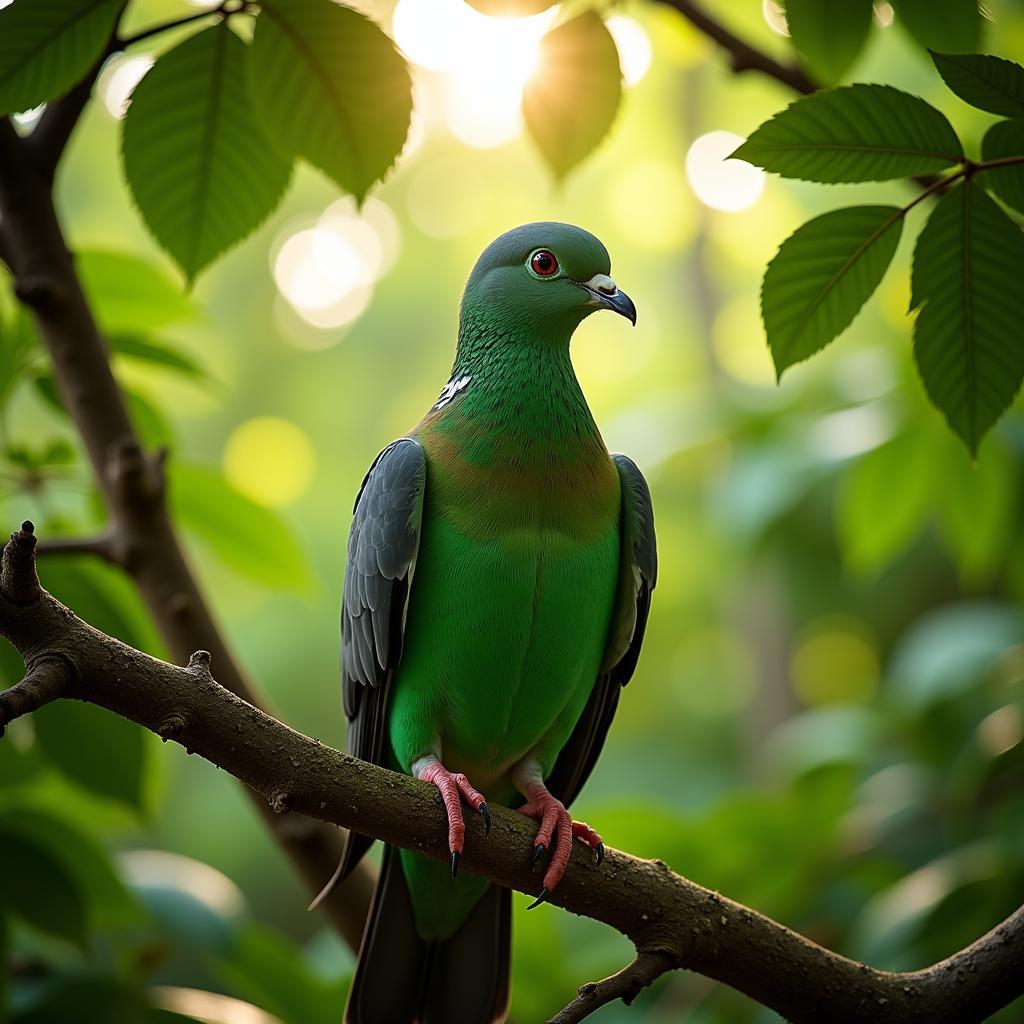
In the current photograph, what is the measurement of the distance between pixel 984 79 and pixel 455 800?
5.18ft

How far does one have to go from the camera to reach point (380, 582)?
8.72 feet

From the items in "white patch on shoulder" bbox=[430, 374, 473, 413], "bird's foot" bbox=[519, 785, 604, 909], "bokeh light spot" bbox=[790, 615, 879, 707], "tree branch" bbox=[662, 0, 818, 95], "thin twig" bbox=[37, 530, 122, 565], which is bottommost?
"bird's foot" bbox=[519, 785, 604, 909]

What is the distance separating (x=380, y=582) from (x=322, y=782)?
0.82m

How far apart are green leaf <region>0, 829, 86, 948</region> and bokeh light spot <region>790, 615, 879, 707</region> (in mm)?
7873

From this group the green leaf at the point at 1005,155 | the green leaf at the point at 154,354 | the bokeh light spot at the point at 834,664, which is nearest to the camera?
the green leaf at the point at 1005,155

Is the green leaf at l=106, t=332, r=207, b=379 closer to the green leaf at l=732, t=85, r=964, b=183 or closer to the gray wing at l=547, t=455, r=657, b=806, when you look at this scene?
the gray wing at l=547, t=455, r=657, b=806

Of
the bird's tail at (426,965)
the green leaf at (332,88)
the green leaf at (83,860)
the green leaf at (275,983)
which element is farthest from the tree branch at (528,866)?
the green leaf at (275,983)

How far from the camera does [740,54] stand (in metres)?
2.88

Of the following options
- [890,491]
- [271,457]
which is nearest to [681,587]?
[271,457]

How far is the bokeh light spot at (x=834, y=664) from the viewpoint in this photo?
9906mm

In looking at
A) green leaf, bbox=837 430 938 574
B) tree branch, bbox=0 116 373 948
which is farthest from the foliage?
green leaf, bbox=837 430 938 574

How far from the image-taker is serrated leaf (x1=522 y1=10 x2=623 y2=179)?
7.96ft

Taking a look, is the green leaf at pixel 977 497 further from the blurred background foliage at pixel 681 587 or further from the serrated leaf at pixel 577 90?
the serrated leaf at pixel 577 90

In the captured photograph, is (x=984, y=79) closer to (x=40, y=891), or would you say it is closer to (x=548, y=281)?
(x=548, y=281)
